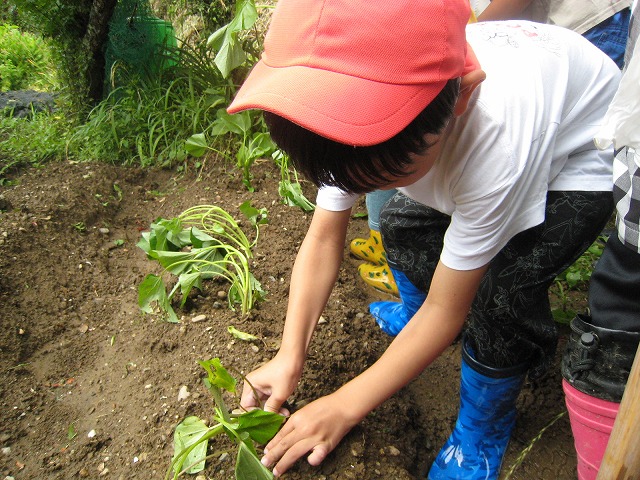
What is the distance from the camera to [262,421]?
3.39 ft

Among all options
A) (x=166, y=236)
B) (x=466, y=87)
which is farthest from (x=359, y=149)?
(x=166, y=236)

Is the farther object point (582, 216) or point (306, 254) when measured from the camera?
point (306, 254)

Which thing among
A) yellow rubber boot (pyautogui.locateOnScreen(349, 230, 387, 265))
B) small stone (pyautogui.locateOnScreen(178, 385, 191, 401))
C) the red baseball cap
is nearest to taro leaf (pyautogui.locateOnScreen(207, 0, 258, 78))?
yellow rubber boot (pyautogui.locateOnScreen(349, 230, 387, 265))

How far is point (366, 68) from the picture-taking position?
737mm

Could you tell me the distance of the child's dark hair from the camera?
31.2 inches

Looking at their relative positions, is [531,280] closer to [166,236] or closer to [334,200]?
[334,200]

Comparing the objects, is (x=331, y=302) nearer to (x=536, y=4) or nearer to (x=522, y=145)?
(x=522, y=145)

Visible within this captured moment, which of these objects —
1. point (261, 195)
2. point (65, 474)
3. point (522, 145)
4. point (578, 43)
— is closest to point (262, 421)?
point (65, 474)

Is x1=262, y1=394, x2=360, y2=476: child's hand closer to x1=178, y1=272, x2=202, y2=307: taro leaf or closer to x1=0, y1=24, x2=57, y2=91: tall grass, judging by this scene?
x1=178, y1=272, x2=202, y2=307: taro leaf

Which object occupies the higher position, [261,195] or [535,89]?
[535,89]

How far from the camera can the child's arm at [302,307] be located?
1194mm

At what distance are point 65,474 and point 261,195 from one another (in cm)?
124

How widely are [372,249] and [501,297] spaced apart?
905 millimetres

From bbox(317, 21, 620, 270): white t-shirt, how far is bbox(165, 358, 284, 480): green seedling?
454 mm
